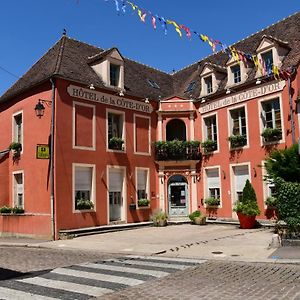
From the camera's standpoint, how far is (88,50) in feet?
72.1

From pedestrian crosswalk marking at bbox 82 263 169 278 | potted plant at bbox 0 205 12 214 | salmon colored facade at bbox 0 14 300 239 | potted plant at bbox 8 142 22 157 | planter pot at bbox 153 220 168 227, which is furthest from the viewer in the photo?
planter pot at bbox 153 220 168 227

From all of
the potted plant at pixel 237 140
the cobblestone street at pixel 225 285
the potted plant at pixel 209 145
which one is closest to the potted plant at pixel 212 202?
the potted plant at pixel 209 145

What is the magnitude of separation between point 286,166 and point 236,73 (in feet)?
26.2

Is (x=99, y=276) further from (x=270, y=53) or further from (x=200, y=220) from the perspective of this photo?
(x=270, y=53)

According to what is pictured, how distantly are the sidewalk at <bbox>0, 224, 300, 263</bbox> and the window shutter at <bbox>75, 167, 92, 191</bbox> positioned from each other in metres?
2.49

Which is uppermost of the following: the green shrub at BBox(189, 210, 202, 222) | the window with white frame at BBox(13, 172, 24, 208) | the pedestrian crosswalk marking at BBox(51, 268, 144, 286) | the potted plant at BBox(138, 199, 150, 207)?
the window with white frame at BBox(13, 172, 24, 208)

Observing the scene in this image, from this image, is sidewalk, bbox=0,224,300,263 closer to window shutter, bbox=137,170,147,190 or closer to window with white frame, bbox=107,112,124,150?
window shutter, bbox=137,170,147,190

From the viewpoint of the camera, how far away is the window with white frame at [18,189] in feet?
63.2

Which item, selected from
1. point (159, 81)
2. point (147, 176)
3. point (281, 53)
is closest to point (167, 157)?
point (147, 176)

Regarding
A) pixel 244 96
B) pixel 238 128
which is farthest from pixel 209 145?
pixel 244 96

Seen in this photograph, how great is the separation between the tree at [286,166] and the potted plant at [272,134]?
3.86 meters

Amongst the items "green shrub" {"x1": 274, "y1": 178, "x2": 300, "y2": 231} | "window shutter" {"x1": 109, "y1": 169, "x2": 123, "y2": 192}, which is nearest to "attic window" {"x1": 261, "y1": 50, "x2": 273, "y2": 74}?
"green shrub" {"x1": 274, "y1": 178, "x2": 300, "y2": 231}

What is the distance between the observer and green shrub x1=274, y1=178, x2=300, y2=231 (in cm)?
1209

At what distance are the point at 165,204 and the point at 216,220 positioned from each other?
299cm
